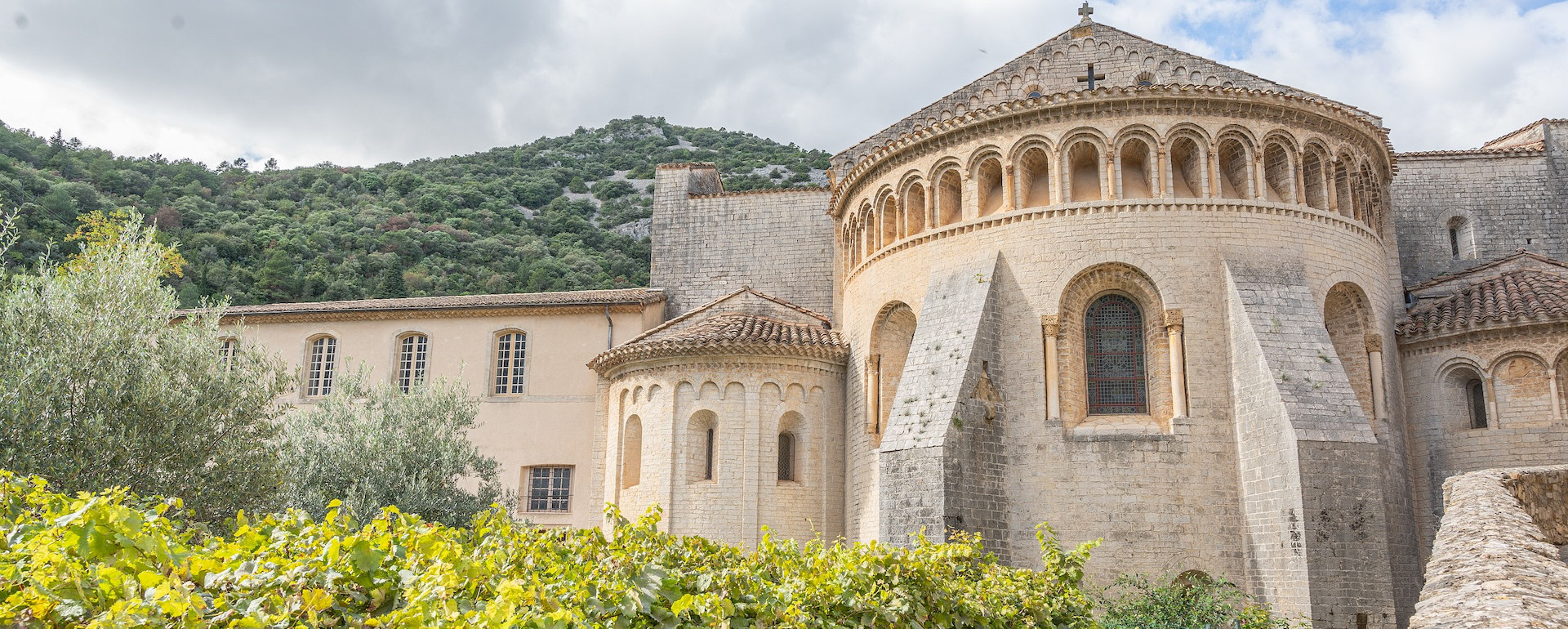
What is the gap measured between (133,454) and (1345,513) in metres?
16.0

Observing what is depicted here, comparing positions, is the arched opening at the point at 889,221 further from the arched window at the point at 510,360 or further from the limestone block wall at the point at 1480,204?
the limestone block wall at the point at 1480,204

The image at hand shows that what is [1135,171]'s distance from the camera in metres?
19.5

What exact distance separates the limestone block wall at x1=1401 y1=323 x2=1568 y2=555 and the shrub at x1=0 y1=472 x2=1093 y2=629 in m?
15.0

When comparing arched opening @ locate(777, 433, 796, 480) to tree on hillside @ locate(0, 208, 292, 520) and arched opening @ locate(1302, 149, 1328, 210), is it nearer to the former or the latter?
tree on hillside @ locate(0, 208, 292, 520)

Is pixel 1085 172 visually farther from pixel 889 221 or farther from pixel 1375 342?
pixel 1375 342

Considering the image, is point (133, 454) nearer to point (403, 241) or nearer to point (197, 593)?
point (197, 593)

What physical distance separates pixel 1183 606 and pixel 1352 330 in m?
6.95

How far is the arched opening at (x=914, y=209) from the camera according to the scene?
68.9 ft

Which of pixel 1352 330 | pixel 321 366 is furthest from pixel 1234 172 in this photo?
pixel 321 366

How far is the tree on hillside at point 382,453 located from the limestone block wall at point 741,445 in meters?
3.80

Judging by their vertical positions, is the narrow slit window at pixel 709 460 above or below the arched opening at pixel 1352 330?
below

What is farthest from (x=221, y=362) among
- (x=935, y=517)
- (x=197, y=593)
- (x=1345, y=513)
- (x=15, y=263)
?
(x=15, y=263)

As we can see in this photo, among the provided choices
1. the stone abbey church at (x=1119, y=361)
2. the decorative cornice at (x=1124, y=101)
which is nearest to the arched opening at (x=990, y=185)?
the stone abbey church at (x=1119, y=361)

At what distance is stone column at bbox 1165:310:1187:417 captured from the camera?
1769cm
